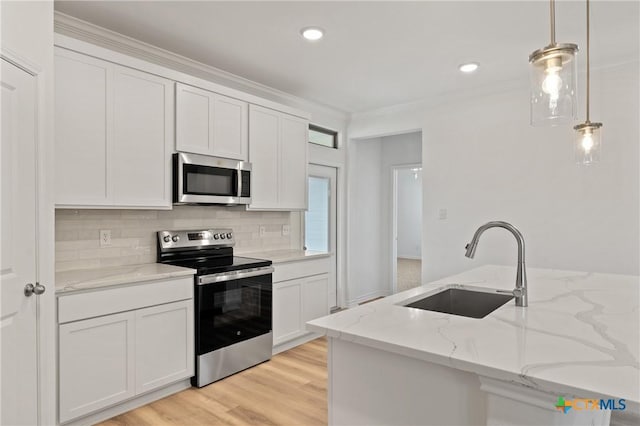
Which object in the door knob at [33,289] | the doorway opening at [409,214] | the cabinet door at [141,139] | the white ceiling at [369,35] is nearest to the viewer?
the door knob at [33,289]

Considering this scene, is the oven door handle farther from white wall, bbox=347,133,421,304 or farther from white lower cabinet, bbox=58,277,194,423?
white wall, bbox=347,133,421,304

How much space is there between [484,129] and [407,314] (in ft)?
10.7

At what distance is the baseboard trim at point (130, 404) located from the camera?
2.31 meters

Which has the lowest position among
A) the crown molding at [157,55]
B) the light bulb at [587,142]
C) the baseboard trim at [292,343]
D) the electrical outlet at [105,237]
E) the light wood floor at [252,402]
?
the light wood floor at [252,402]

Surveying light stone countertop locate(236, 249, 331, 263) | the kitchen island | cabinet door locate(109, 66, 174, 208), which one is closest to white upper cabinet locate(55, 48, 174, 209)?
cabinet door locate(109, 66, 174, 208)

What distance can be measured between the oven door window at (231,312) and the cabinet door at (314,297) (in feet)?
1.60

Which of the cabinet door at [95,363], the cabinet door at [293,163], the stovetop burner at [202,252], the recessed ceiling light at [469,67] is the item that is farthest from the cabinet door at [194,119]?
the recessed ceiling light at [469,67]

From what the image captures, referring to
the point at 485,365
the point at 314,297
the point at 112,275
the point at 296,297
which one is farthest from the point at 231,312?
the point at 485,365

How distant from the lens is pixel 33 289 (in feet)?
6.22

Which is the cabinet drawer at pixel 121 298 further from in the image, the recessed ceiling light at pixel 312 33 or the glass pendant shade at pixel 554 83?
the glass pendant shade at pixel 554 83

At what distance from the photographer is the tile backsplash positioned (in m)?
2.64

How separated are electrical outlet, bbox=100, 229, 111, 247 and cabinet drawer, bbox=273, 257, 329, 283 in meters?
1.30

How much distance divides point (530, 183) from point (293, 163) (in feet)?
7.80

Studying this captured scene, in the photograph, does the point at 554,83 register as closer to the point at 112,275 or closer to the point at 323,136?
the point at 112,275
